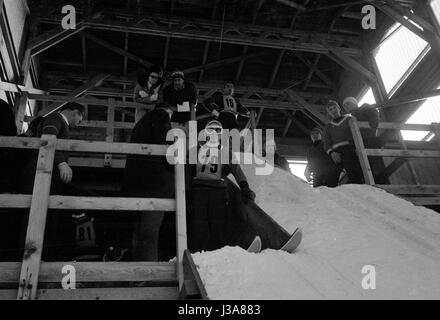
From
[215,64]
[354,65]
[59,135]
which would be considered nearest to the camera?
[59,135]

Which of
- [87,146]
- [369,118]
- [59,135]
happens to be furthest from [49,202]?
[369,118]

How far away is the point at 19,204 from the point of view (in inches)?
98.0

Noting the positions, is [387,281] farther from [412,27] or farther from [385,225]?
[412,27]

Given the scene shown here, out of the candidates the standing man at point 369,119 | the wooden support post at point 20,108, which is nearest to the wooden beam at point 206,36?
the wooden support post at point 20,108

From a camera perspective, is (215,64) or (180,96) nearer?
(180,96)

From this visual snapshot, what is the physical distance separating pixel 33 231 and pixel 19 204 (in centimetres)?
23

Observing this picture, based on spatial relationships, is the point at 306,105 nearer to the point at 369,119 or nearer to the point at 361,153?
the point at 369,119

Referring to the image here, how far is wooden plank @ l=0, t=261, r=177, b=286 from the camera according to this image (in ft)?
7.40

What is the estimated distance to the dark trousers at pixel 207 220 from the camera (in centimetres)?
419

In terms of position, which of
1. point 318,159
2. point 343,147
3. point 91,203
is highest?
point 318,159

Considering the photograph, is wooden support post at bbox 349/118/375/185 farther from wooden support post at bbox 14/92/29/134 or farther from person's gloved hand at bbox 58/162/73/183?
wooden support post at bbox 14/92/29/134

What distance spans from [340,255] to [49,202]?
6.82ft

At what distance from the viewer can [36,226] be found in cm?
241
